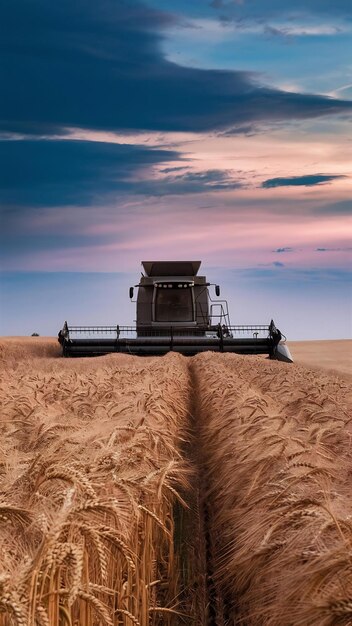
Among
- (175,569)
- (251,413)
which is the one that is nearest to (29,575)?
(175,569)

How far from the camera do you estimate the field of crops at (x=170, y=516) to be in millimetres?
2771

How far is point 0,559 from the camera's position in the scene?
2740 millimetres

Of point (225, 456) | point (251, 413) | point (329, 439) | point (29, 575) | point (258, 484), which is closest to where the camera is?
point (29, 575)

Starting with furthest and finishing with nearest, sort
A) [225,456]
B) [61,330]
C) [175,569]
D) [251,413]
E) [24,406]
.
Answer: [61,330], [24,406], [251,413], [225,456], [175,569]

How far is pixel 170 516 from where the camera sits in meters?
5.61

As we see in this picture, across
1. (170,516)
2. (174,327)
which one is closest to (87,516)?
(170,516)

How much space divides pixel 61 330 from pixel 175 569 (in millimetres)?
19754

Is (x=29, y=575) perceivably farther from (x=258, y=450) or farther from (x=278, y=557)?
(x=258, y=450)

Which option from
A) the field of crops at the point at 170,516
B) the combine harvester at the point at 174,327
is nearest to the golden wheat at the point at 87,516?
the field of crops at the point at 170,516

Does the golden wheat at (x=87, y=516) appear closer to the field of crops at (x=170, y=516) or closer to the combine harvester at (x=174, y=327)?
the field of crops at (x=170, y=516)

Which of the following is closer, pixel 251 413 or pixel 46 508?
pixel 46 508

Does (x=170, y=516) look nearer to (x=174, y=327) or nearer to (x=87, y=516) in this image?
(x=87, y=516)

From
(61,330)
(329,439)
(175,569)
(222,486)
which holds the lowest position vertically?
(175,569)

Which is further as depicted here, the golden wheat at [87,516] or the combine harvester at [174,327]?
the combine harvester at [174,327]
